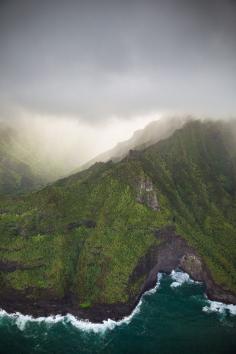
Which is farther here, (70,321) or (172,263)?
(172,263)

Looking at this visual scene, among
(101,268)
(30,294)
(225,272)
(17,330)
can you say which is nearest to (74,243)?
(101,268)

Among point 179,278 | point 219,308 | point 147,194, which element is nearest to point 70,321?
point 219,308

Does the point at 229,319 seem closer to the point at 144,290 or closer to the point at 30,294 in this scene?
the point at 144,290

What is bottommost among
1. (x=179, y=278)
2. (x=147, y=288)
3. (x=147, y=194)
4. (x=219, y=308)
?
(x=219, y=308)

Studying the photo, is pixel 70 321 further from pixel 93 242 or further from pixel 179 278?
pixel 179 278

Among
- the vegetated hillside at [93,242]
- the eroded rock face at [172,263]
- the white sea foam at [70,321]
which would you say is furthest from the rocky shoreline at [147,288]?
the white sea foam at [70,321]

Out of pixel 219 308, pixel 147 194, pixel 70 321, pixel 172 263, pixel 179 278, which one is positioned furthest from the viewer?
pixel 147 194
